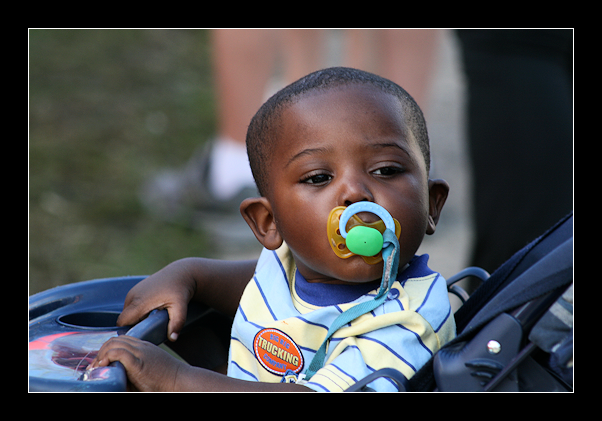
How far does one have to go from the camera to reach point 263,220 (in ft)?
4.83

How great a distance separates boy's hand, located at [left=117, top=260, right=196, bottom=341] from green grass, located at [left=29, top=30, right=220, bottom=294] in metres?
1.57

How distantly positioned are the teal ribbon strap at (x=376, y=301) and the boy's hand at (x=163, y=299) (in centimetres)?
40

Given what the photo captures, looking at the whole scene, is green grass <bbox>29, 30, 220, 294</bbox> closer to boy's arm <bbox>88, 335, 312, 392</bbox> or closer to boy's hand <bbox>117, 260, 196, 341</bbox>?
boy's hand <bbox>117, 260, 196, 341</bbox>

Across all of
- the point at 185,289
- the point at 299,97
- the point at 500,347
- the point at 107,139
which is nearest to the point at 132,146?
the point at 107,139

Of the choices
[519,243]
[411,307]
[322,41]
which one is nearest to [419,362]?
[411,307]

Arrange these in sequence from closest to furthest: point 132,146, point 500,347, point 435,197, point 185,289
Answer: point 500,347 → point 435,197 → point 185,289 → point 132,146

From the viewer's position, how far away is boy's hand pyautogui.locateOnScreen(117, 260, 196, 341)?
→ 4.93 feet

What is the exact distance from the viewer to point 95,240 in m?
3.46

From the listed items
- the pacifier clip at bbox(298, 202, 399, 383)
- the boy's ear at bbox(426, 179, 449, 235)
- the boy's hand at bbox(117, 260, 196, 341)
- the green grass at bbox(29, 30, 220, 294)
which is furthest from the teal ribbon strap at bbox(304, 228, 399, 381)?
the green grass at bbox(29, 30, 220, 294)

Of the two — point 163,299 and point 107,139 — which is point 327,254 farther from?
point 107,139

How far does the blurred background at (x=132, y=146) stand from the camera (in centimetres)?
334

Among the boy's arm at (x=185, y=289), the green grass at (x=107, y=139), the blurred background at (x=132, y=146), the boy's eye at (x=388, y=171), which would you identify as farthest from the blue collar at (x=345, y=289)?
the green grass at (x=107, y=139)

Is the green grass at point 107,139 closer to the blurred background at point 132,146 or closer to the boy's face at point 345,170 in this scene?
the blurred background at point 132,146

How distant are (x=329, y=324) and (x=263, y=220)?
0.31 m
